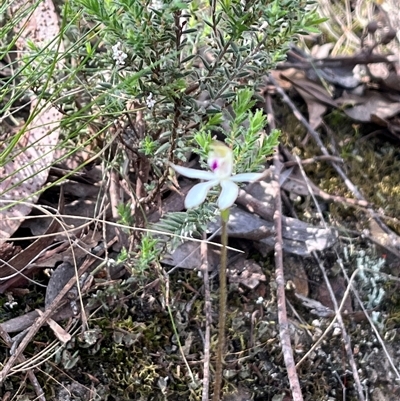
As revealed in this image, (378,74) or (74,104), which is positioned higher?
(74,104)

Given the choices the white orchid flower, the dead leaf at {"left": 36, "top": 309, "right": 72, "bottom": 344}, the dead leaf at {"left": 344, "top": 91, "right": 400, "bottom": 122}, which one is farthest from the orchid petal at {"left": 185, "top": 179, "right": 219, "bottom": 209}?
the dead leaf at {"left": 344, "top": 91, "right": 400, "bottom": 122}

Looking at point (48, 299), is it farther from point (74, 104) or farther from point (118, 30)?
point (118, 30)


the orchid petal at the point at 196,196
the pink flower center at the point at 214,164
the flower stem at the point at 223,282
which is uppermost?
the pink flower center at the point at 214,164

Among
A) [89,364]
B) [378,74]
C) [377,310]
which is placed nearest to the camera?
[89,364]

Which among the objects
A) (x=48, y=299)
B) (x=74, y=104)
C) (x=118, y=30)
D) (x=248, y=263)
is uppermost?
(x=118, y=30)

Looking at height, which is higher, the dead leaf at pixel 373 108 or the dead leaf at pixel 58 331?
the dead leaf at pixel 58 331

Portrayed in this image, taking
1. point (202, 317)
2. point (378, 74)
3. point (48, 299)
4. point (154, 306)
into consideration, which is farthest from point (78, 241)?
point (378, 74)

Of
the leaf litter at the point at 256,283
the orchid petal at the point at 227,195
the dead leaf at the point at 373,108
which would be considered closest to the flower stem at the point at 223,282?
the orchid petal at the point at 227,195

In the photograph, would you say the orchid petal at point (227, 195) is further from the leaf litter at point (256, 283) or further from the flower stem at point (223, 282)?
the leaf litter at point (256, 283)

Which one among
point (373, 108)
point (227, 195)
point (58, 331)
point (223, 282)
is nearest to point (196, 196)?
point (227, 195)
